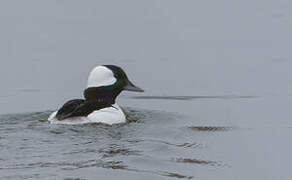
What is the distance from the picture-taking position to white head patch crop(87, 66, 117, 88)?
11.8 m

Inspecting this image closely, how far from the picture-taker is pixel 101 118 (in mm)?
11078

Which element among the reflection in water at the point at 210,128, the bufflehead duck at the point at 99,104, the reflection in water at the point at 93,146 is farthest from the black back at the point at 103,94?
the reflection in water at the point at 210,128

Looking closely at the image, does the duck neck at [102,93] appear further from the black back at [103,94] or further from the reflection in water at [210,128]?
the reflection in water at [210,128]

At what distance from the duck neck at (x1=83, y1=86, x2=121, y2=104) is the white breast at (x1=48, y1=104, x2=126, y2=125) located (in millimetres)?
476

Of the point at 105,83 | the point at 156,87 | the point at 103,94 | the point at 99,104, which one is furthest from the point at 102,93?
the point at 156,87

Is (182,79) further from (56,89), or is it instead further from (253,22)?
(253,22)

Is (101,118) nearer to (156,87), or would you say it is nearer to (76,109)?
(76,109)

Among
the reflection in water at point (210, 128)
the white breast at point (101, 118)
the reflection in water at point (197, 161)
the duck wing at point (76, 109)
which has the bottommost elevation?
the reflection in water at point (210, 128)

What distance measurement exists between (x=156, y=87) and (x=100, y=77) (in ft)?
9.51

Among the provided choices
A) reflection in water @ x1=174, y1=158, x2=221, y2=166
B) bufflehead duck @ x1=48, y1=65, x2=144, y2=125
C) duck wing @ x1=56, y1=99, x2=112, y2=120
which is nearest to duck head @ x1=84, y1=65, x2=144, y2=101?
bufflehead duck @ x1=48, y1=65, x2=144, y2=125

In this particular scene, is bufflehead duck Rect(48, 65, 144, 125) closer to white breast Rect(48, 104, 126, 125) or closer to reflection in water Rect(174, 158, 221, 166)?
white breast Rect(48, 104, 126, 125)

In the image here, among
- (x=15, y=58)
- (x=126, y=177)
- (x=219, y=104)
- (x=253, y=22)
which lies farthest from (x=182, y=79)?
(x=126, y=177)

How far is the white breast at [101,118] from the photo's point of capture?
1091cm

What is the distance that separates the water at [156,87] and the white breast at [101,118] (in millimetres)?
118
